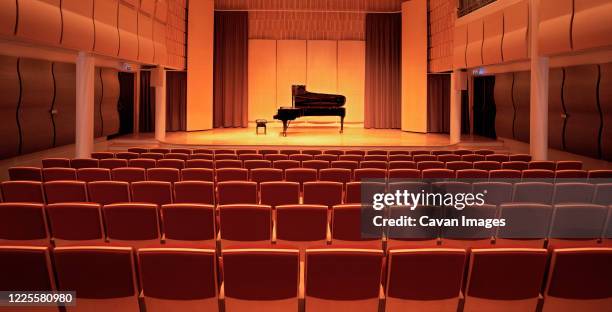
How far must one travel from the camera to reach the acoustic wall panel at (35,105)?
11.5m

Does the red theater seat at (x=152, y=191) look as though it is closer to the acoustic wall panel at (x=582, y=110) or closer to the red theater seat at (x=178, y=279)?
the red theater seat at (x=178, y=279)

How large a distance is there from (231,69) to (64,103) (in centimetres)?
1051

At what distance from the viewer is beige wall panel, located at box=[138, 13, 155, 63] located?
1548 centimetres

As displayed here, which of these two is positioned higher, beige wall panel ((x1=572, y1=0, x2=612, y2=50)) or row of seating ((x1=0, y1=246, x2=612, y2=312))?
beige wall panel ((x1=572, y1=0, x2=612, y2=50))

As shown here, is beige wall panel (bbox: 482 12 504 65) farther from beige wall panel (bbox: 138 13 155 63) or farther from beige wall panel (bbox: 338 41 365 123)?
beige wall panel (bbox: 338 41 365 123)

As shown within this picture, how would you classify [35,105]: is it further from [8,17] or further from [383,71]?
[383,71]

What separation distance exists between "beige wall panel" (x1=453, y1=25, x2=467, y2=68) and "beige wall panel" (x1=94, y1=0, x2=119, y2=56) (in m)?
9.49

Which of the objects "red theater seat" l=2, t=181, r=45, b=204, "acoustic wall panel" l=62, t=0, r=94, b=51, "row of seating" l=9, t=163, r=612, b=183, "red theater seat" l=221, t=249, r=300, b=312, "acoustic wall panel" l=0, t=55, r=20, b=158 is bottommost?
"red theater seat" l=221, t=249, r=300, b=312

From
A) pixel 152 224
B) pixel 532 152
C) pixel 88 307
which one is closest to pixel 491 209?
pixel 152 224

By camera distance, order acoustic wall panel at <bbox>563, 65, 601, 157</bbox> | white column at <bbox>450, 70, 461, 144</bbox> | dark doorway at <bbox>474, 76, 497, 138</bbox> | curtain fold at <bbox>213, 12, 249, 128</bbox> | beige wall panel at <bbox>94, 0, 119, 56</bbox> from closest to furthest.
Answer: acoustic wall panel at <bbox>563, 65, 601, 157</bbox> → beige wall panel at <bbox>94, 0, 119, 56</bbox> → white column at <bbox>450, 70, 461, 144</bbox> → dark doorway at <bbox>474, 76, 497, 138</bbox> → curtain fold at <bbox>213, 12, 249, 128</bbox>

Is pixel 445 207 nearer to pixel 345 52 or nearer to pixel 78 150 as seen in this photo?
pixel 78 150

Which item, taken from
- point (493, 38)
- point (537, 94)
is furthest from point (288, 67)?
point (537, 94)

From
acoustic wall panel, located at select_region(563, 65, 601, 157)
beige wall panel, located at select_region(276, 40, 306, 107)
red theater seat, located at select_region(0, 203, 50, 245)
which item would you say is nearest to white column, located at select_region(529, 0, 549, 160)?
acoustic wall panel, located at select_region(563, 65, 601, 157)

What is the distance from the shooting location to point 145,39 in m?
15.9
